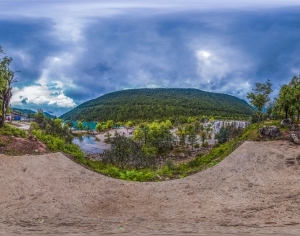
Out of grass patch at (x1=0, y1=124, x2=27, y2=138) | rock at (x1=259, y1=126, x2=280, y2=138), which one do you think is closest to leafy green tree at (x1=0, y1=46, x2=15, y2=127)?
grass patch at (x1=0, y1=124, x2=27, y2=138)

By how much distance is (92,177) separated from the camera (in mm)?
16969

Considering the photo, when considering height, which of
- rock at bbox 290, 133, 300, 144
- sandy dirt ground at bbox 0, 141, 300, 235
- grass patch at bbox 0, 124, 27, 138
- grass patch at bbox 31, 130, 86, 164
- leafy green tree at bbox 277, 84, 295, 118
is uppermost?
leafy green tree at bbox 277, 84, 295, 118

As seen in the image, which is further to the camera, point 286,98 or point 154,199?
point 286,98

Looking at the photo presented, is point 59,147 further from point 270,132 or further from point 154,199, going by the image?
point 270,132

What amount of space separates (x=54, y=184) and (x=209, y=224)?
8529mm

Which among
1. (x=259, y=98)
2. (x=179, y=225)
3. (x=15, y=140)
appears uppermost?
(x=259, y=98)

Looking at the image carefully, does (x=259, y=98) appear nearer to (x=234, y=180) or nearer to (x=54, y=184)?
(x=234, y=180)

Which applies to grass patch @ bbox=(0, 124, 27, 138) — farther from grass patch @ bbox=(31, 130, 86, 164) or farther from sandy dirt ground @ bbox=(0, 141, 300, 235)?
sandy dirt ground @ bbox=(0, 141, 300, 235)

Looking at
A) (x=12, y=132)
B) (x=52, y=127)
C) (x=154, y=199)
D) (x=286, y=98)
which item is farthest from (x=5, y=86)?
(x=52, y=127)

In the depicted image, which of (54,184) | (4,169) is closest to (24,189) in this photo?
(54,184)

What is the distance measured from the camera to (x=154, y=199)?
552 inches

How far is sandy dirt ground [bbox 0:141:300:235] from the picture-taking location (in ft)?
33.4

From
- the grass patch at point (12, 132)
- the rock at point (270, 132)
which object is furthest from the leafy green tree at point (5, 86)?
the rock at point (270, 132)

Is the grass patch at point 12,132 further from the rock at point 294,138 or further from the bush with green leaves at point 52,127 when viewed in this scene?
the bush with green leaves at point 52,127
